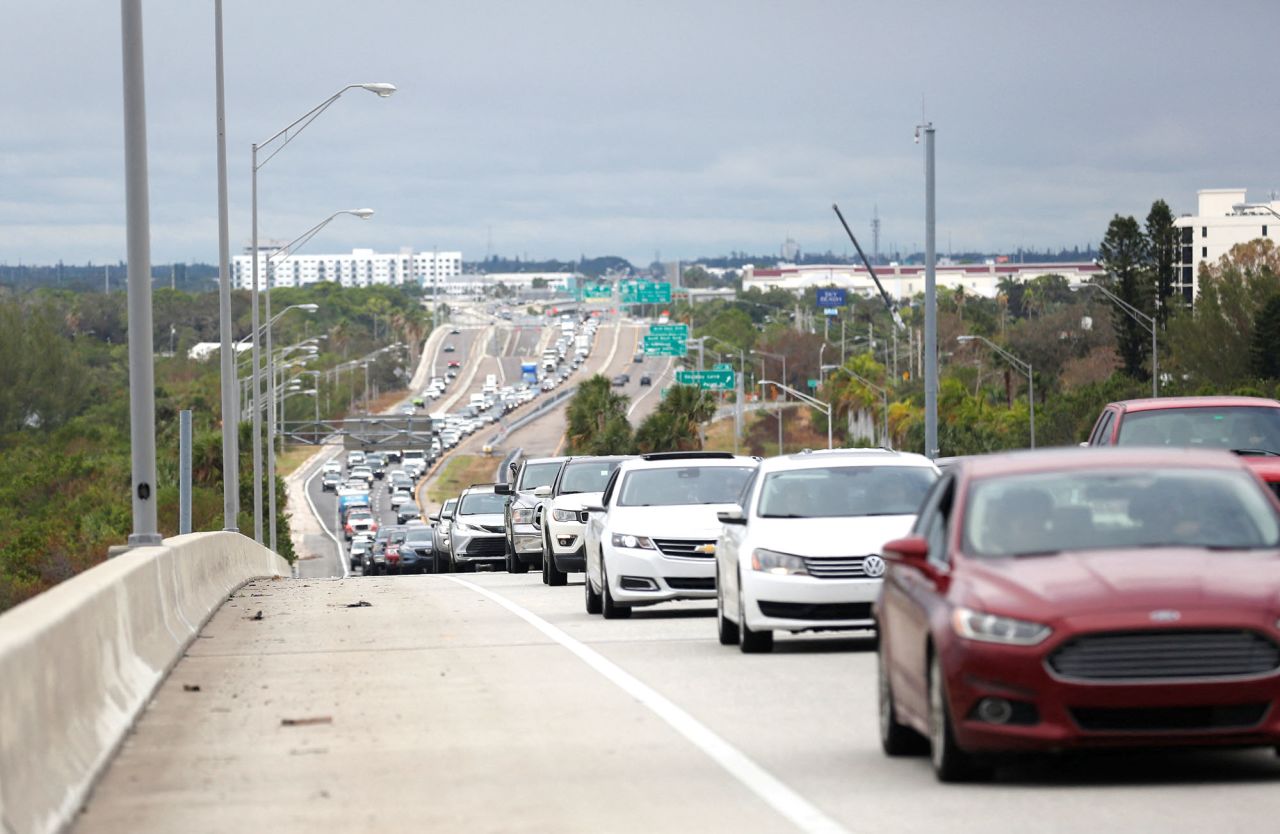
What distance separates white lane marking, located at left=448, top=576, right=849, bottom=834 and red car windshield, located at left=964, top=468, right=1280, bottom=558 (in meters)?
1.47

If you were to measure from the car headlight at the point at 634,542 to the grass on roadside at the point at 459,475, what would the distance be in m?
107

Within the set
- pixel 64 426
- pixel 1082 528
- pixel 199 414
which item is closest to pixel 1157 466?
pixel 1082 528

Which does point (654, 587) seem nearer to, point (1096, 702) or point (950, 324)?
point (1096, 702)

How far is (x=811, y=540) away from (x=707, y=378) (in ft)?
324

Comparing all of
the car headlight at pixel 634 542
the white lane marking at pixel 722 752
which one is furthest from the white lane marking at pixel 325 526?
the white lane marking at pixel 722 752

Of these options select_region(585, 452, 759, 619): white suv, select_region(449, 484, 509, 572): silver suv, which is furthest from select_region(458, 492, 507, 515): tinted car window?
select_region(585, 452, 759, 619): white suv

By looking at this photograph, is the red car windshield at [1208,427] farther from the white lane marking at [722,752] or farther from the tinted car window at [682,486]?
the white lane marking at [722,752]

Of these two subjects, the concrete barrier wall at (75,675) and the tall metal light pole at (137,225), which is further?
the tall metal light pole at (137,225)

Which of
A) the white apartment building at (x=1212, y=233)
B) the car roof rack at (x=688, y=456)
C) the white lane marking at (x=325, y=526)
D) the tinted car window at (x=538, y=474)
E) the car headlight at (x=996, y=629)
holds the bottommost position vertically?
the white lane marking at (x=325, y=526)

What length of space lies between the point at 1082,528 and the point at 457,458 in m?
150

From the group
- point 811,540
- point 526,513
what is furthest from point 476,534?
point 811,540

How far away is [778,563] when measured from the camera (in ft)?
54.2

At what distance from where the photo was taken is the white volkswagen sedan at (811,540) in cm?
1648

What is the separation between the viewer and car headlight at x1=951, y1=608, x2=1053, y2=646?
918 cm
